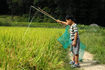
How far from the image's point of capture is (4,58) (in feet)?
10.2

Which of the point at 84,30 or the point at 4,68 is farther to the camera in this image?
the point at 84,30

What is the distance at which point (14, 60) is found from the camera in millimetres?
3090

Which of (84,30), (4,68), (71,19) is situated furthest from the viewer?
(84,30)

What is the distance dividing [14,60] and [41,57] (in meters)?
0.55

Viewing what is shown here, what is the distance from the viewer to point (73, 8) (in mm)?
20688

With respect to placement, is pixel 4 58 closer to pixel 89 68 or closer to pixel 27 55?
pixel 27 55

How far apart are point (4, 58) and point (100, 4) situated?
12.4 metres

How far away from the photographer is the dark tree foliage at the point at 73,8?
7.83 metres

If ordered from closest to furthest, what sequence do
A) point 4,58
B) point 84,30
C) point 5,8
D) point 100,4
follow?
point 4,58 → point 84,30 → point 100,4 → point 5,8

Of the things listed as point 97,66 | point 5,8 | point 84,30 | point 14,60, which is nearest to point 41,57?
point 14,60

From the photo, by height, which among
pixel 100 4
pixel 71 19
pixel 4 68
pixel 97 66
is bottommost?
pixel 97 66

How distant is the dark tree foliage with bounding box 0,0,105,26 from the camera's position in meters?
7.83

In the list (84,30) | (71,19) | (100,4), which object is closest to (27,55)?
(71,19)

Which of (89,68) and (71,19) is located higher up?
(71,19)
